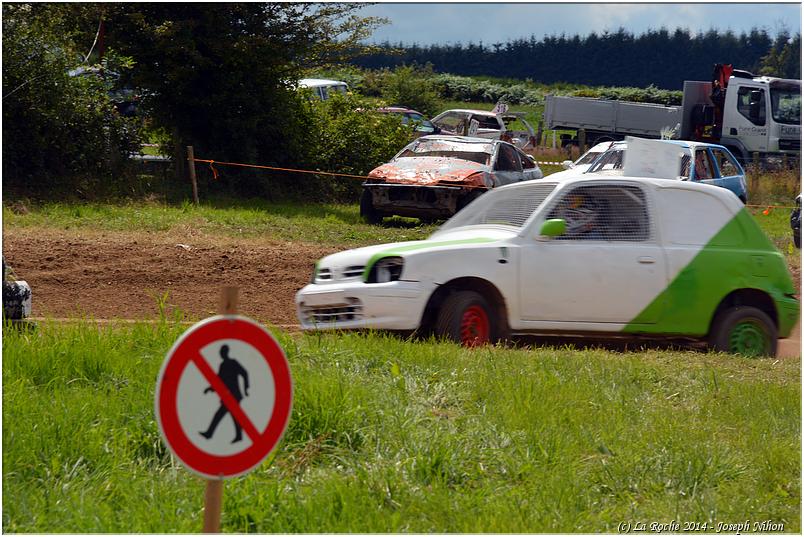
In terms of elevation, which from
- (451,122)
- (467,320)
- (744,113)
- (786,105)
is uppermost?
(786,105)

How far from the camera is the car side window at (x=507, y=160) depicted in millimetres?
17938

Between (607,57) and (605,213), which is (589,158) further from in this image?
(607,57)

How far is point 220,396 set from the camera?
3455mm

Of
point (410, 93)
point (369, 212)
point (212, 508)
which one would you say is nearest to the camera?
point (212, 508)

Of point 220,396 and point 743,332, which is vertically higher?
point 220,396

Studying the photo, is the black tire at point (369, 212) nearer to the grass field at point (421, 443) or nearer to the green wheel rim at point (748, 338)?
the green wheel rim at point (748, 338)

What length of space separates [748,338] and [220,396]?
6345 mm

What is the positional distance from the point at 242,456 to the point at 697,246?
600 cm

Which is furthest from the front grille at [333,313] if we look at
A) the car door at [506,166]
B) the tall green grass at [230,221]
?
the car door at [506,166]

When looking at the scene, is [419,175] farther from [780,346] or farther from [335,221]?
[780,346]

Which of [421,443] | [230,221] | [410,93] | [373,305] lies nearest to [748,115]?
[410,93]

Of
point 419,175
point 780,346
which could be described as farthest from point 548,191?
point 419,175

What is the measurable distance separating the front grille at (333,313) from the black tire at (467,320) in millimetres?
663

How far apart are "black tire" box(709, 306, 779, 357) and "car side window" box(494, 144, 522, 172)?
9.36 m
